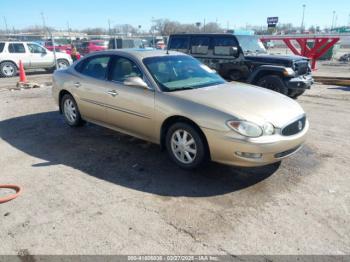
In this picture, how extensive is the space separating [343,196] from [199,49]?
281 inches

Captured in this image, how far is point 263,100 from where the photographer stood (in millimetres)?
4375

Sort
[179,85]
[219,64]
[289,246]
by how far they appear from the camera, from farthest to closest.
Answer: [219,64] < [179,85] < [289,246]

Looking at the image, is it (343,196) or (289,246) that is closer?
(289,246)

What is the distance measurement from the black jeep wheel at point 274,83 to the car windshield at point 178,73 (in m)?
3.85

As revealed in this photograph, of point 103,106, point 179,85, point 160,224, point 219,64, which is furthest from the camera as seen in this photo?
point 219,64

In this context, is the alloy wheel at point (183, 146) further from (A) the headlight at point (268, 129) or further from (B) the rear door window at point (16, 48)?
(B) the rear door window at point (16, 48)

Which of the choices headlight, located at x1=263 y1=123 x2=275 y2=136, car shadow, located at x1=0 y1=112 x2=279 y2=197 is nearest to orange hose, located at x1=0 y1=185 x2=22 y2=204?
car shadow, located at x1=0 y1=112 x2=279 y2=197

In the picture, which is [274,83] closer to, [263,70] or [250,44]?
[263,70]

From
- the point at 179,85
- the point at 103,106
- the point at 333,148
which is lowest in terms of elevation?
the point at 333,148

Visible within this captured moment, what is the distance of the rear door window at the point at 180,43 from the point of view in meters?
10.3

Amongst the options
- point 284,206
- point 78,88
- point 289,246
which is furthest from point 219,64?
point 289,246

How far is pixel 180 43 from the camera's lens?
1041cm

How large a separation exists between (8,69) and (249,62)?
12.3 m

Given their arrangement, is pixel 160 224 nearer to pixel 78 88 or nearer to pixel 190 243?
pixel 190 243
